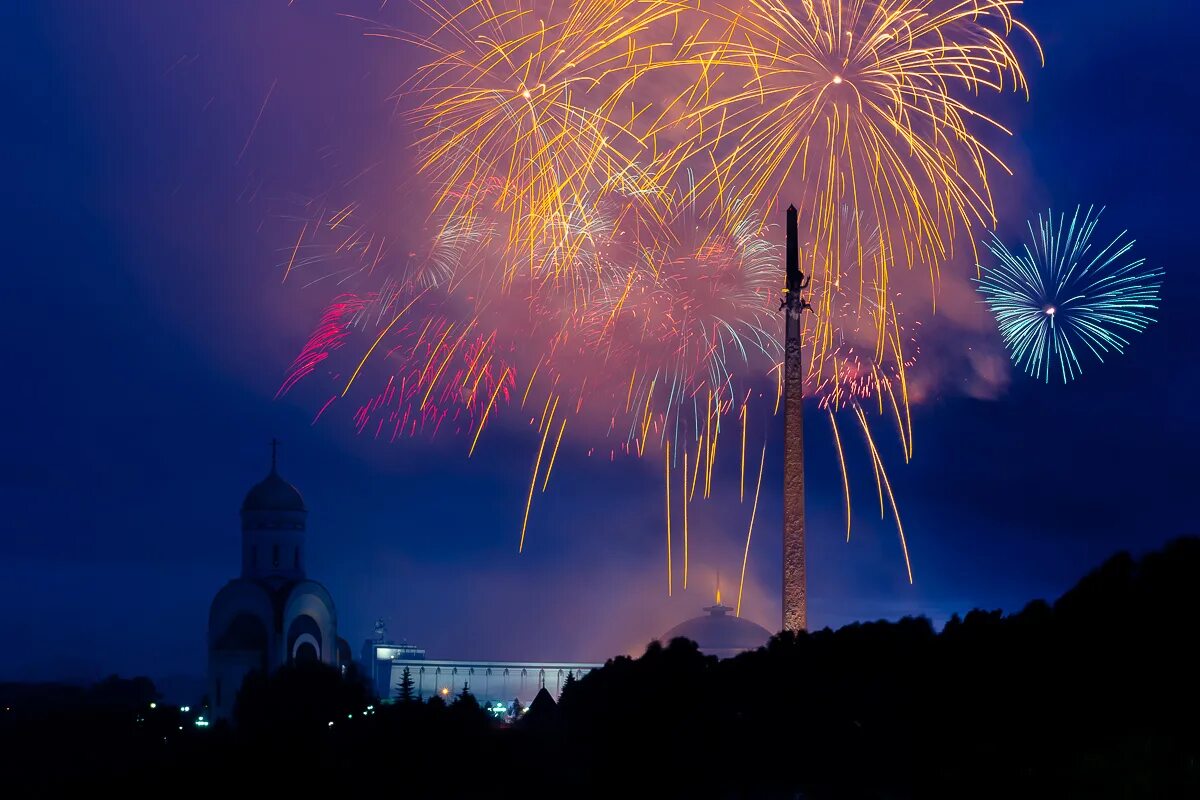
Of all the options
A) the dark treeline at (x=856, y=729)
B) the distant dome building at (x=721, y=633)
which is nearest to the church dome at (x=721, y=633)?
the distant dome building at (x=721, y=633)

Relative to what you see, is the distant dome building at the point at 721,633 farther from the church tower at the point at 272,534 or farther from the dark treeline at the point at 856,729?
the dark treeline at the point at 856,729

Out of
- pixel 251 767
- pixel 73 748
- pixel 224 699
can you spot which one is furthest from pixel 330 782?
pixel 224 699

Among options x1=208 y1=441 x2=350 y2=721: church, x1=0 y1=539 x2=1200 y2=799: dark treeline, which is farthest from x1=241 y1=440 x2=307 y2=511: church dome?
x1=0 y1=539 x2=1200 y2=799: dark treeline

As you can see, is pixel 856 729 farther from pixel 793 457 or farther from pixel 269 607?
pixel 269 607

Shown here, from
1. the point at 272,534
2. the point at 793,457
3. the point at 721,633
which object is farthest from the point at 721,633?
the point at 793,457

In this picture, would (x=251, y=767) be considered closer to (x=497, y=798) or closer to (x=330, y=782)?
(x=330, y=782)

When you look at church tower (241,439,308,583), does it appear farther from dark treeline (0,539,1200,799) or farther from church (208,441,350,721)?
dark treeline (0,539,1200,799)

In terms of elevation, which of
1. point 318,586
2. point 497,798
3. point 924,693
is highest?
point 318,586
